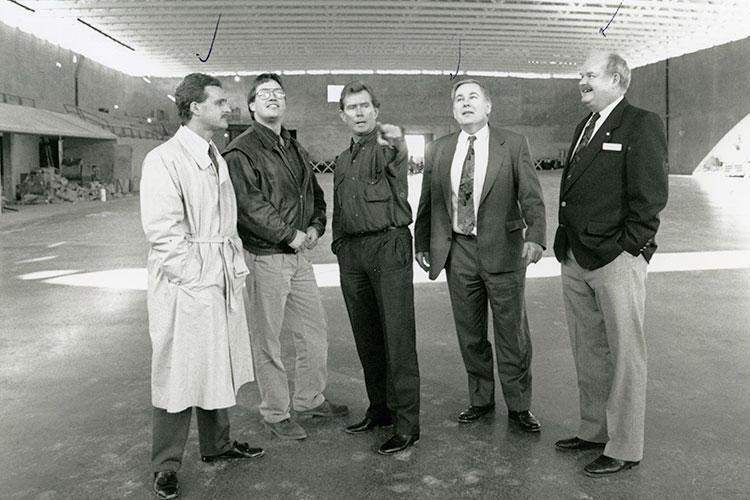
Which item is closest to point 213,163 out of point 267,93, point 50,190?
point 267,93

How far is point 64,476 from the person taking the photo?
2.66 meters

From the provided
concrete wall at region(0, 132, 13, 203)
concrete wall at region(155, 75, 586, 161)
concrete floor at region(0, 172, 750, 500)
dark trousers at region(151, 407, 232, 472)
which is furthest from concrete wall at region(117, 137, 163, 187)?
dark trousers at region(151, 407, 232, 472)

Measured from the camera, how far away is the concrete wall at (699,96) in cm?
2505

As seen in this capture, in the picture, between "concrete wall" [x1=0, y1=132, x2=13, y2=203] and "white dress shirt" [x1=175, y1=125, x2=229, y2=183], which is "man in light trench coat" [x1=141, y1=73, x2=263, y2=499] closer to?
"white dress shirt" [x1=175, y1=125, x2=229, y2=183]

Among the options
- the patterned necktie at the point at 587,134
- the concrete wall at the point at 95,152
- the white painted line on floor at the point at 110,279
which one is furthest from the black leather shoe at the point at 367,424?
the concrete wall at the point at 95,152

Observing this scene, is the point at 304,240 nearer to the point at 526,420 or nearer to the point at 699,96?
the point at 526,420

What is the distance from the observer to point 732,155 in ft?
84.1

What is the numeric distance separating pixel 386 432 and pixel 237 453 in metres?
0.74

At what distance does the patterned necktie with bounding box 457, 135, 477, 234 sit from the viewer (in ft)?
10.3

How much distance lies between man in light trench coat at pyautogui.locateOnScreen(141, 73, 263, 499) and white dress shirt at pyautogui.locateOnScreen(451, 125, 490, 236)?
1159mm

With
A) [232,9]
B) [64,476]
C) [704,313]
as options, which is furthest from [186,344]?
[232,9]

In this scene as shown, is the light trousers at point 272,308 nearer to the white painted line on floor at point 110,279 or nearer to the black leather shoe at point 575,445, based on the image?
the black leather shoe at point 575,445

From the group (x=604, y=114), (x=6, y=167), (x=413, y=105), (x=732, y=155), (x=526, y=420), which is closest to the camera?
(x=604, y=114)

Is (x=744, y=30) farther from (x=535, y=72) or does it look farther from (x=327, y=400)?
(x=327, y=400)
